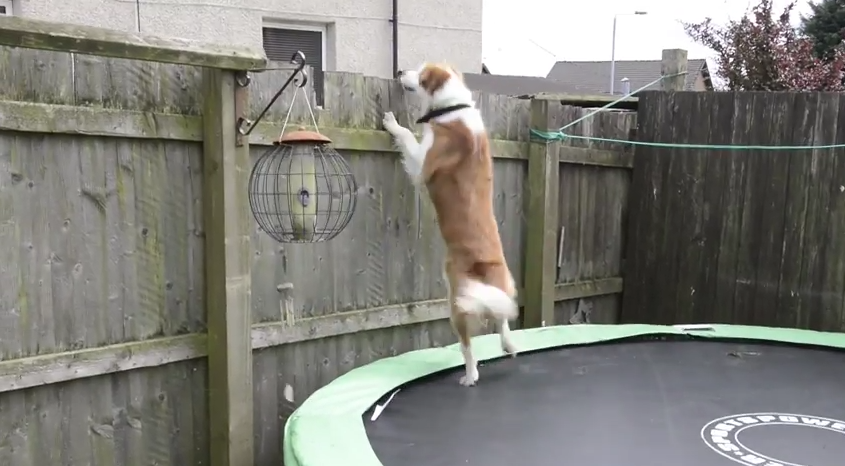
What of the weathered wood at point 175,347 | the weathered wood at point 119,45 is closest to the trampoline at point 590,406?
the weathered wood at point 175,347

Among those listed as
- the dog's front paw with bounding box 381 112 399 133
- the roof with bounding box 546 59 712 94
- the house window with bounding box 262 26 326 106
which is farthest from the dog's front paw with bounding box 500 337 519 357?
the roof with bounding box 546 59 712 94

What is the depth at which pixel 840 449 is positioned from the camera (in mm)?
1646

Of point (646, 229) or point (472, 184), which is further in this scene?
point (646, 229)

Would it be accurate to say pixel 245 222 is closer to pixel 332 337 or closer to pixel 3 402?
pixel 332 337

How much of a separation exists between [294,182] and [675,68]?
2.46 m

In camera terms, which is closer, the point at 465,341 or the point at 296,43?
the point at 465,341

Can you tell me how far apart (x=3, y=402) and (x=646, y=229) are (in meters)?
2.72

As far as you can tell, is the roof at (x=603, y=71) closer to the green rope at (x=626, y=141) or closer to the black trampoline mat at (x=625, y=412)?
the green rope at (x=626, y=141)

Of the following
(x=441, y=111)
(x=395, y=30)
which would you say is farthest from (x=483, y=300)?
(x=395, y=30)

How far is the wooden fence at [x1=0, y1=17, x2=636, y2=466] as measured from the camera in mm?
1700

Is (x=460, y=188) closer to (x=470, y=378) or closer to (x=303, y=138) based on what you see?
(x=303, y=138)

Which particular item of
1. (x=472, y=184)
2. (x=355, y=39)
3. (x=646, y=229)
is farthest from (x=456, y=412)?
(x=355, y=39)

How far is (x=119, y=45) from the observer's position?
1.68 metres

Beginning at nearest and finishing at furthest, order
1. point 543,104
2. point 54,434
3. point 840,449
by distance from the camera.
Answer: point 840,449 < point 54,434 < point 543,104
